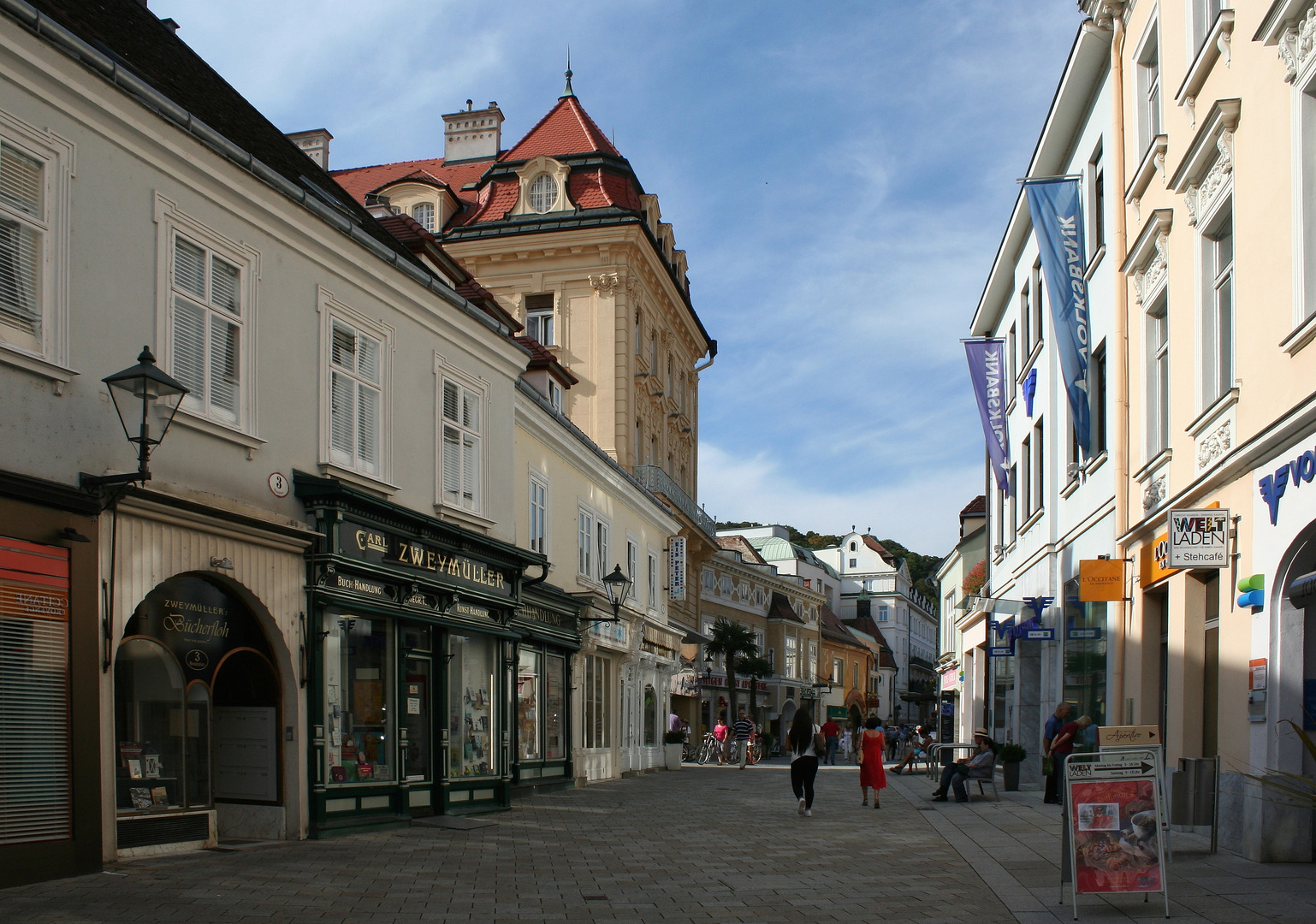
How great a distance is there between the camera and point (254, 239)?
42.4ft

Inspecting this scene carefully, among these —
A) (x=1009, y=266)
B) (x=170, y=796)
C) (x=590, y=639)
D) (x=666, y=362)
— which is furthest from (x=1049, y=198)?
(x=666, y=362)

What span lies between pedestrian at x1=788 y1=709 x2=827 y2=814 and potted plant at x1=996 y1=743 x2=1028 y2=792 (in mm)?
5612

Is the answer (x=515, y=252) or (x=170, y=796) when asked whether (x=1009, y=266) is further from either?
(x=170, y=796)

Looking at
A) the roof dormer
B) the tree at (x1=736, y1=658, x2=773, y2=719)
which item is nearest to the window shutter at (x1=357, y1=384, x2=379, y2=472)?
the roof dormer

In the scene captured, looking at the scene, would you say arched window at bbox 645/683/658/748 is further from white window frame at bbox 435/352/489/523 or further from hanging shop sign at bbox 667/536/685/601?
white window frame at bbox 435/352/489/523

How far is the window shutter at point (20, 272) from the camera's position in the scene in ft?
31.6

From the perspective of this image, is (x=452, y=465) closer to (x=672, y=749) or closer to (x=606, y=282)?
(x=672, y=749)

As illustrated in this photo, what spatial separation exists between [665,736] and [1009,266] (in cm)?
1461

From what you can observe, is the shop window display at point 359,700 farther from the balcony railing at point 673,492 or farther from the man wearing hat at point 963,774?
the balcony railing at point 673,492

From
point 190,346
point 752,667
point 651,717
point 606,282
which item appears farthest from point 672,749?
point 190,346

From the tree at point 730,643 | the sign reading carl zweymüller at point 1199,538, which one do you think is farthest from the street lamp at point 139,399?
the tree at point 730,643

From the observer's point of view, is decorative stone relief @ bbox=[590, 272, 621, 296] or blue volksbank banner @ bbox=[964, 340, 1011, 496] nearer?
blue volksbank banner @ bbox=[964, 340, 1011, 496]

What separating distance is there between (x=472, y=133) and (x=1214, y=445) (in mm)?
35777

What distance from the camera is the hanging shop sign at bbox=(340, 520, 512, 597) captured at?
13977mm
